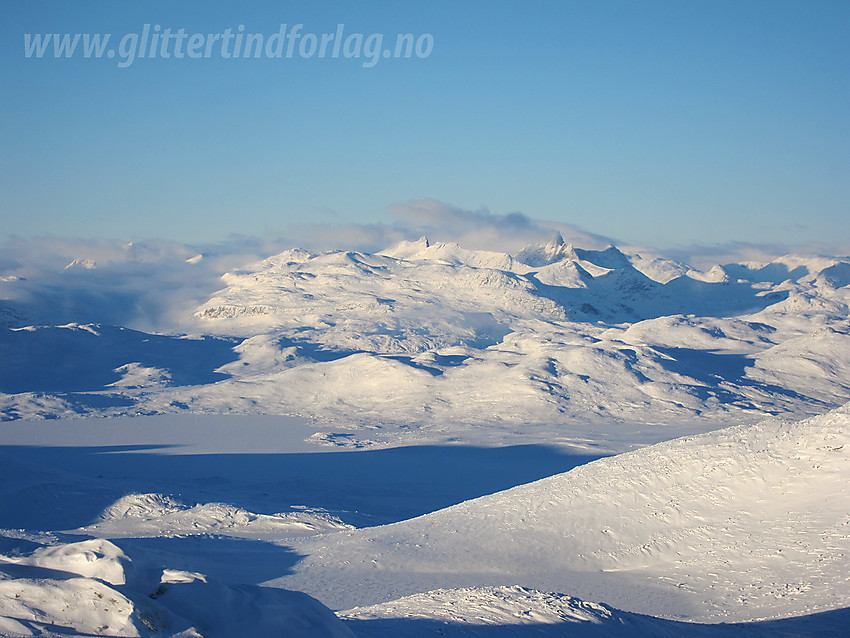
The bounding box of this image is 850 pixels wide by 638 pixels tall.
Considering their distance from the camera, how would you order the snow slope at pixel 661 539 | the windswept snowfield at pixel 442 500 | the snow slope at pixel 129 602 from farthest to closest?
the snow slope at pixel 661 539, the windswept snowfield at pixel 442 500, the snow slope at pixel 129 602

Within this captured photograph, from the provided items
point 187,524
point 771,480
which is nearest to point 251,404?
point 187,524

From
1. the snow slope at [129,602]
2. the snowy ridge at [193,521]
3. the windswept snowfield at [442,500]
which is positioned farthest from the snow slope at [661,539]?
the snow slope at [129,602]

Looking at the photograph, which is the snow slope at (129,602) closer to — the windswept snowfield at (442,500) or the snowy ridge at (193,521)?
the windswept snowfield at (442,500)

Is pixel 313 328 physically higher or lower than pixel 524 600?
higher

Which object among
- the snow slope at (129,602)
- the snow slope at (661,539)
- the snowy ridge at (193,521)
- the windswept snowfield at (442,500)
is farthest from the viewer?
the snowy ridge at (193,521)

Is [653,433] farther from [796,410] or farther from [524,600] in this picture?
[524,600]

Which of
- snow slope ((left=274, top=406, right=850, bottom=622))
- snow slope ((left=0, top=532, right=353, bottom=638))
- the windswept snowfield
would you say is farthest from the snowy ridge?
snow slope ((left=0, top=532, right=353, bottom=638))

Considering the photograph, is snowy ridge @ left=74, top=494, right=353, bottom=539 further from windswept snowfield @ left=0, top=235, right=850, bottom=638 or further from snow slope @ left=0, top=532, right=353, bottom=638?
snow slope @ left=0, top=532, right=353, bottom=638
